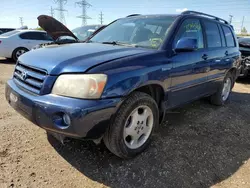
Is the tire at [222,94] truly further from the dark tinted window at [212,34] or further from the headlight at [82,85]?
the headlight at [82,85]

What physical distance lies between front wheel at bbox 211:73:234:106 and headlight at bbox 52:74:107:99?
3311mm

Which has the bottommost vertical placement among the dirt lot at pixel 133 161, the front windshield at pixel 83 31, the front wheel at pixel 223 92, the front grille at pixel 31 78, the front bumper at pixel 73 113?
the dirt lot at pixel 133 161

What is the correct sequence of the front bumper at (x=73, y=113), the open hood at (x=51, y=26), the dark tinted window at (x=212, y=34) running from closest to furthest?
the front bumper at (x=73, y=113) → the dark tinted window at (x=212, y=34) → the open hood at (x=51, y=26)

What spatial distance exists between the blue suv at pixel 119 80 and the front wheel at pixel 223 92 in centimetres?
98

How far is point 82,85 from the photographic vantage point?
7.17ft

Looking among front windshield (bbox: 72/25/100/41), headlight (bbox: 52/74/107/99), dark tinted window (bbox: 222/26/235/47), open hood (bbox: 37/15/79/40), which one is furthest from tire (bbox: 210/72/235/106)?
front windshield (bbox: 72/25/100/41)

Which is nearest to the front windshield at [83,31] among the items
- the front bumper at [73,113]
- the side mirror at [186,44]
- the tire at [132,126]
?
Result: the side mirror at [186,44]

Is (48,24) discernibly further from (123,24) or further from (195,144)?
(195,144)

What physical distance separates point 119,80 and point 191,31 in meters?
1.85

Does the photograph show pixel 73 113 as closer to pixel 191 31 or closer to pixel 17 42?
pixel 191 31

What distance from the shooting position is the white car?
31.4 ft

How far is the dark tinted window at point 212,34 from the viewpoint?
4.02 m

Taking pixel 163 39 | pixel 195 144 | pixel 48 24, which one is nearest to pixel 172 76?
pixel 163 39

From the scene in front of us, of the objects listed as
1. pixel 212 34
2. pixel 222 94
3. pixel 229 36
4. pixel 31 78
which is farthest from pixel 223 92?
pixel 31 78
